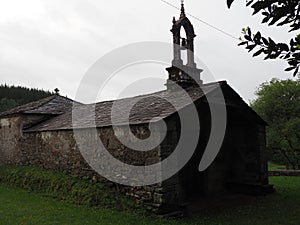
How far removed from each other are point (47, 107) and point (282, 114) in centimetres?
1510

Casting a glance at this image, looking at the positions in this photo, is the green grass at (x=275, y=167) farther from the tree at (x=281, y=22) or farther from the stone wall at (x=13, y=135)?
the tree at (x=281, y=22)

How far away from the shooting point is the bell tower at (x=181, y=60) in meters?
12.4

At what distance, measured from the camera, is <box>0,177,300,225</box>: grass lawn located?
7773mm

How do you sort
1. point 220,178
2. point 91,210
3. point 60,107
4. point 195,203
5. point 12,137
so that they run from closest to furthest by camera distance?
point 91,210
point 195,203
point 220,178
point 12,137
point 60,107

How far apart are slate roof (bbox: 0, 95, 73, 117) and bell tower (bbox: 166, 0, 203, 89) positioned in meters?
6.70

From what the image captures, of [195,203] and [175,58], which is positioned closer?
[195,203]

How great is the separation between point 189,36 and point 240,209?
6.88 m

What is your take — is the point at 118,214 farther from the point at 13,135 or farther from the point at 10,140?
the point at 10,140

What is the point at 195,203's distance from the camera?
10.4 metres

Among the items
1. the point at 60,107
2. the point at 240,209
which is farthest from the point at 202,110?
the point at 60,107

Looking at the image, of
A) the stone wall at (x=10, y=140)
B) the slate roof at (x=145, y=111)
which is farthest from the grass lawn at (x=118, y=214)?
the stone wall at (x=10, y=140)

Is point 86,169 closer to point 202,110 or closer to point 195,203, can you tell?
point 195,203

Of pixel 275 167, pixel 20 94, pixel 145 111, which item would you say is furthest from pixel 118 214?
pixel 20 94

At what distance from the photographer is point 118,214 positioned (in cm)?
831
